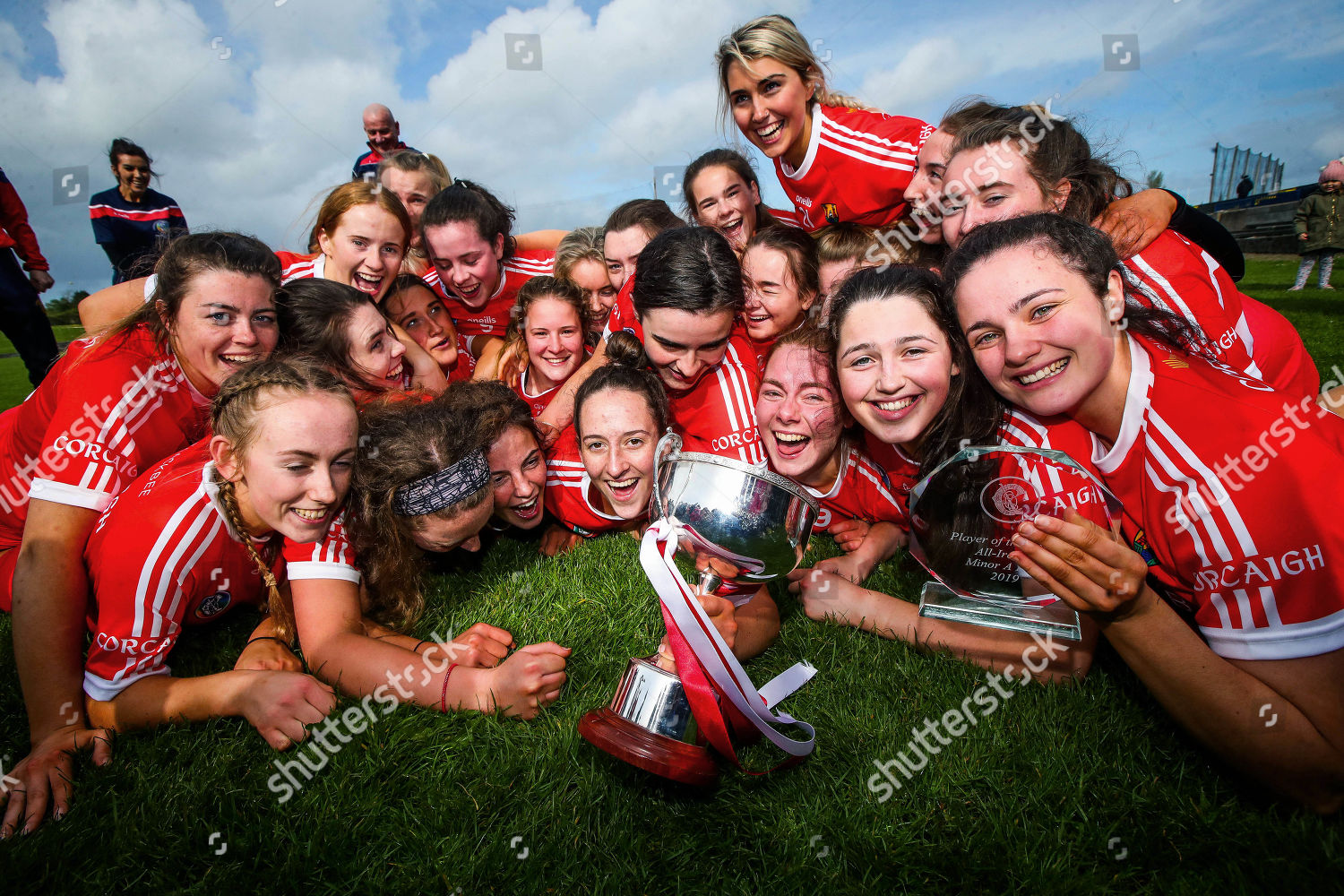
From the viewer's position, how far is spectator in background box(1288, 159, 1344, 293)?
49.0 feet

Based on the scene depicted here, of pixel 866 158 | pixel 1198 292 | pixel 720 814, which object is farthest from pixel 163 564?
pixel 1198 292

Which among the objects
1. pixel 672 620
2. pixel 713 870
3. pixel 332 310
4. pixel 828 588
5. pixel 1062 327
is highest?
pixel 332 310

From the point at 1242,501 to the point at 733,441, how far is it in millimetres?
2193

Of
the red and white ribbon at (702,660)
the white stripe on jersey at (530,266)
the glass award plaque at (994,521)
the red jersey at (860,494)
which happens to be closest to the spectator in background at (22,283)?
the white stripe on jersey at (530,266)

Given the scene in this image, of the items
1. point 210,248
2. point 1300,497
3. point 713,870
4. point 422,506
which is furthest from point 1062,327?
point 210,248

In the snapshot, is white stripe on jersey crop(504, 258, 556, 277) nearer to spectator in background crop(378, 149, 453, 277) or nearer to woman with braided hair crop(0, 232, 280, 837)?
spectator in background crop(378, 149, 453, 277)

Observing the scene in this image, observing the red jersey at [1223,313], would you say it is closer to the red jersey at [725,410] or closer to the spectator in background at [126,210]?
the red jersey at [725,410]

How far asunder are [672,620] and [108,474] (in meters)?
2.59

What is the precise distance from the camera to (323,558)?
2.89m

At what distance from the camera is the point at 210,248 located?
338cm

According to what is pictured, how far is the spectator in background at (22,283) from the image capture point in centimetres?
712

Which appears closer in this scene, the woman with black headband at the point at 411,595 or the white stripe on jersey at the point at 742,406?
the woman with black headband at the point at 411,595

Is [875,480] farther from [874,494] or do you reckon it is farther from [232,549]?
[232,549]

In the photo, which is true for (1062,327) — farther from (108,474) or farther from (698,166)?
(108,474)
